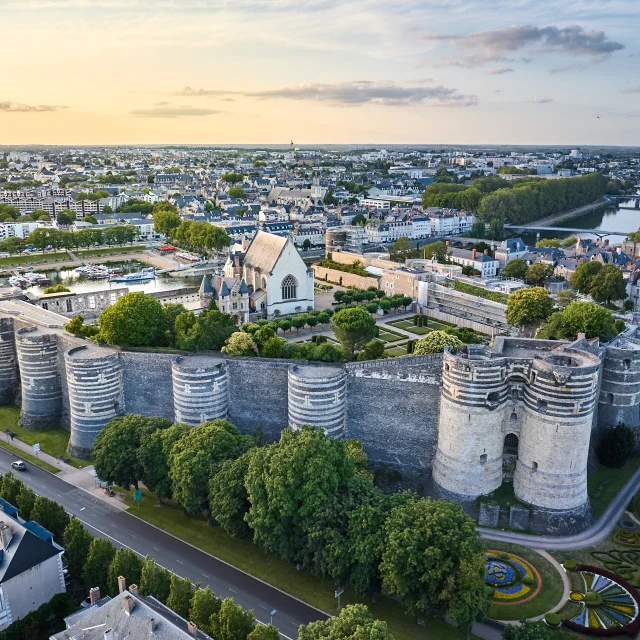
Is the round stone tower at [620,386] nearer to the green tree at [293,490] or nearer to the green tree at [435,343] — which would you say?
the green tree at [435,343]

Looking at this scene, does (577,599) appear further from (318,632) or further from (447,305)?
(447,305)

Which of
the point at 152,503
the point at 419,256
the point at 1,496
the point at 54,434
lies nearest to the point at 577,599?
the point at 152,503

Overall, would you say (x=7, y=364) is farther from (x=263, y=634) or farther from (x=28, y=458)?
(x=263, y=634)

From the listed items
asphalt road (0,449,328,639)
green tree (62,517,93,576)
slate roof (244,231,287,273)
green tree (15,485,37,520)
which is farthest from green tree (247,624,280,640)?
slate roof (244,231,287,273)

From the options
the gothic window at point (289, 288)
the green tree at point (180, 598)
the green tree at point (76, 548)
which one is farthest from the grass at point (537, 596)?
the gothic window at point (289, 288)

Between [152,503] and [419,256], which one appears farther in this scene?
[419,256]

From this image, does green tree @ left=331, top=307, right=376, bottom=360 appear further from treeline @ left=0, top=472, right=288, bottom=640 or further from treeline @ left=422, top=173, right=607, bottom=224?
treeline @ left=422, top=173, right=607, bottom=224

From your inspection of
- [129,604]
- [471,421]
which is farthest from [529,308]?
[129,604]
